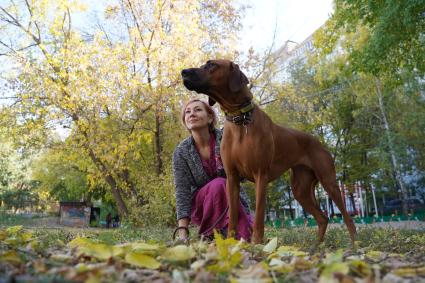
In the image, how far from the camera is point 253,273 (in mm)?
1403

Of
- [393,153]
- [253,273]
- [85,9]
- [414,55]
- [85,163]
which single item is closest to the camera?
[253,273]

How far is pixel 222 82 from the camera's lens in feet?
12.9

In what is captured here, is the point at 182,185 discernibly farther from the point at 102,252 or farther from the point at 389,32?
the point at 389,32

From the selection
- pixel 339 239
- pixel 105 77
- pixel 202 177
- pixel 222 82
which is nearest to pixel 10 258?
pixel 222 82

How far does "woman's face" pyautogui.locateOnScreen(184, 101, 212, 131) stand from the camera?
16.0 feet

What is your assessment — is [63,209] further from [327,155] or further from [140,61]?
[327,155]

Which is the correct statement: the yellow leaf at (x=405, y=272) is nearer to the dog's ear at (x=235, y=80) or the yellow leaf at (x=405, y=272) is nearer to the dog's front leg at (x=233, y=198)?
the dog's front leg at (x=233, y=198)

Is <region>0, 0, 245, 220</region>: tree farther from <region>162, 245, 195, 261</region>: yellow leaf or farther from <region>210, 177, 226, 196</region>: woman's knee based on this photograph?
<region>162, 245, 195, 261</region>: yellow leaf

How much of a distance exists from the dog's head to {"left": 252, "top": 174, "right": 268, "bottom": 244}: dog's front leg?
32.7 inches

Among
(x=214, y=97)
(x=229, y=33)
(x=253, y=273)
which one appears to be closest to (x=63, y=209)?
(x=229, y=33)

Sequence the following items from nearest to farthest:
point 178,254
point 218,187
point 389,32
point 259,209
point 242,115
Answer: point 178,254
point 259,209
point 242,115
point 218,187
point 389,32

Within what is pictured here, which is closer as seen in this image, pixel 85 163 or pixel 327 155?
pixel 327 155

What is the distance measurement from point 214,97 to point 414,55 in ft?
27.8

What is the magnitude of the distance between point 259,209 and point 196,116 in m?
1.61
